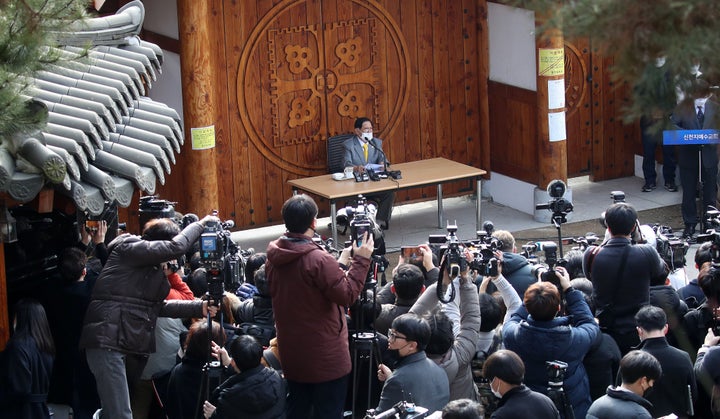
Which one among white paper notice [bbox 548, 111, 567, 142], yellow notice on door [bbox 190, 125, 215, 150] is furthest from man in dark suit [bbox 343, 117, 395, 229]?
white paper notice [bbox 548, 111, 567, 142]

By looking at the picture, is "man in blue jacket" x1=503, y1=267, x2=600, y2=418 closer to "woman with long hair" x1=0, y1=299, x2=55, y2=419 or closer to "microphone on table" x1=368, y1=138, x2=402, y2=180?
"woman with long hair" x1=0, y1=299, x2=55, y2=419

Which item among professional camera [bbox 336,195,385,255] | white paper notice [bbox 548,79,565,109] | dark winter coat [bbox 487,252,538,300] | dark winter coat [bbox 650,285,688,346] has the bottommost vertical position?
dark winter coat [bbox 650,285,688,346]

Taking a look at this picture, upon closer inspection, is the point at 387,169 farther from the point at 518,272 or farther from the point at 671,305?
the point at 671,305

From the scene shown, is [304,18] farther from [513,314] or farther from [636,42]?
[636,42]

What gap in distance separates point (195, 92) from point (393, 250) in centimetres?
275

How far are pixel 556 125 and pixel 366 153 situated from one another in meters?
2.24

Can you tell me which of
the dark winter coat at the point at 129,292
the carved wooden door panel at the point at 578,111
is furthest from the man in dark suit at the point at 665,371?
the carved wooden door panel at the point at 578,111

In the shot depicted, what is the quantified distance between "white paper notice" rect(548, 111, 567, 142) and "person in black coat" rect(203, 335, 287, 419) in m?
7.78

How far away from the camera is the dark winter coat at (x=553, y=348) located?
661cm

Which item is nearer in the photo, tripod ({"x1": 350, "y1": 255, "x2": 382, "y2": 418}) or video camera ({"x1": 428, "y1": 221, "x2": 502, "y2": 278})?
video camera ({"x1": 428, "y1": 221, "x2": 502, "y2": 278})

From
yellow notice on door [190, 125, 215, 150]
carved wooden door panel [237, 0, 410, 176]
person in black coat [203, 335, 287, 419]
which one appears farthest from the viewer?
carved wooden door panel [237, 0, 410, 176]

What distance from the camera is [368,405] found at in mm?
7293

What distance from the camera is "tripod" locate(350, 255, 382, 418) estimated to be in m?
7.16

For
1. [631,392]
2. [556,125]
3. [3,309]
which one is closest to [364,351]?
[631,392]
